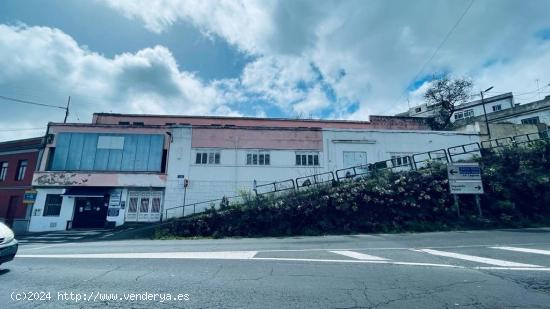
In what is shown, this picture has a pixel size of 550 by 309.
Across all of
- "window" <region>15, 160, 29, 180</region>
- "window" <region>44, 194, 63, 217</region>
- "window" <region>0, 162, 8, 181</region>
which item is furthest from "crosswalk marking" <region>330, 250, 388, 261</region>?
"window" <region>0, 162, 8, 181</region>

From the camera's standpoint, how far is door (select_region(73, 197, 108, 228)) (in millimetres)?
21953

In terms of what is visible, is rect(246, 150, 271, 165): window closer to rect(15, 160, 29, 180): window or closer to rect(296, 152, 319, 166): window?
rect(296, 152, 319, 166): window

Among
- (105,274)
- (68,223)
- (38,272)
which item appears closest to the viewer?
(105,274)

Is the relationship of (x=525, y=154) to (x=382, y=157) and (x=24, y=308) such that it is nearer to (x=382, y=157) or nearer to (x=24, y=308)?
(x=382, y=157)

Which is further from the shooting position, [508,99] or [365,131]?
[508,99]

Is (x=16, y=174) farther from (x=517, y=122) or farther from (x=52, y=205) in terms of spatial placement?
(x=517, y=122)

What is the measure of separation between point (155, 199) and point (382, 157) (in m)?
20.7

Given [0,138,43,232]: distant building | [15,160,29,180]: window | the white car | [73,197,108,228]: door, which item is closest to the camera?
the white car

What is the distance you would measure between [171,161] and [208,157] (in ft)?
10.3

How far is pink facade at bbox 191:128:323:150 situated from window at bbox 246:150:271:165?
0.55 m

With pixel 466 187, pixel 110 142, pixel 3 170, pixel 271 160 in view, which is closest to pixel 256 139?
pixel 271 160

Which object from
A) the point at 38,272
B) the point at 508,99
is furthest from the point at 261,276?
the point at 508,99

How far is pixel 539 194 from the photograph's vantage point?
14.4 meters

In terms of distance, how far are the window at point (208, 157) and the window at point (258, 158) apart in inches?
108
